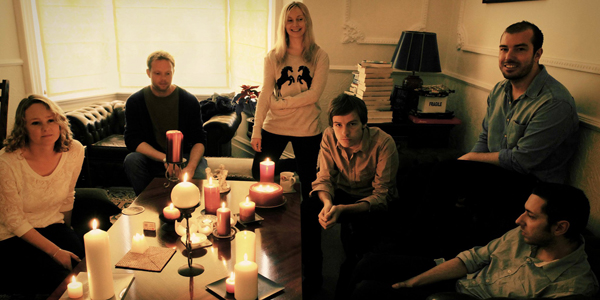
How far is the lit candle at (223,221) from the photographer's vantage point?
163 centimetres

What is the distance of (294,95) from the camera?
2588 mm

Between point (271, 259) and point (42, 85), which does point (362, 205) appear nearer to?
point (271, 259)

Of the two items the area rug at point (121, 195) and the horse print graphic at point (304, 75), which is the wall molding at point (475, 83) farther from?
the area rug at point (121, 195)

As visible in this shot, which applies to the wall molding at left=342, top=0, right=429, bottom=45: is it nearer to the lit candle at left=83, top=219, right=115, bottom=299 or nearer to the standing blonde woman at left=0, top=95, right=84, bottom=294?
the standing blonde woman at left=0, top=95, right=84, bottom=294

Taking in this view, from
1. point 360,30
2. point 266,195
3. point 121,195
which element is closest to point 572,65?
point 266,195

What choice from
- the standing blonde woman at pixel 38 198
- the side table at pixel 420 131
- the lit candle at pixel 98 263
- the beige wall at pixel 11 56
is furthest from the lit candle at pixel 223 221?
the beige wall at pixel 11 56

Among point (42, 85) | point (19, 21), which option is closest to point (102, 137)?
point (42, 85)

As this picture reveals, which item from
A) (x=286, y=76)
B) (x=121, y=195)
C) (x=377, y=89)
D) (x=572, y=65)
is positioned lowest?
(x=121, y=195)

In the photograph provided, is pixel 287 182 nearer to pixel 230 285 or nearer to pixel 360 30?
pixel 230 285

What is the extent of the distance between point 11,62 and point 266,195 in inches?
118

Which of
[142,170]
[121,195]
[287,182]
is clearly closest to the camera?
[287,182]

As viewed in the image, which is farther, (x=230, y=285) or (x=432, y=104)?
(x=432, y=104)

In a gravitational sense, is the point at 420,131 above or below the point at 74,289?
above

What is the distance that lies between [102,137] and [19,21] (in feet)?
4.20
